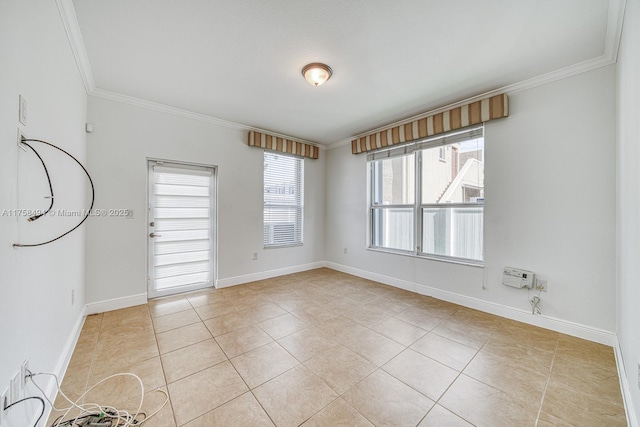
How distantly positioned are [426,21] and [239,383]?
117 inches

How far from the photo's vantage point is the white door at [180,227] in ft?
11.1

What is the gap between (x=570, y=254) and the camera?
8.00 ft

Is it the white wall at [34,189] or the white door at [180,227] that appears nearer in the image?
the white wall at [34,189]

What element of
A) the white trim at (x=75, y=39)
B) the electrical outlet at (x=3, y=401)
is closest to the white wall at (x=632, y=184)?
the electrical outlet at (x=3, y=401)

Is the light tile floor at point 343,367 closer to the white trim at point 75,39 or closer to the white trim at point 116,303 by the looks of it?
the white trim at point 116,303

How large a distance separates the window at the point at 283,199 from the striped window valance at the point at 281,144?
0.17 metres

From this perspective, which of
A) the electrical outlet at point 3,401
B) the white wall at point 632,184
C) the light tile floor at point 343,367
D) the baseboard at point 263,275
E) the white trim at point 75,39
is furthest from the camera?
the baseboard at point 263,275

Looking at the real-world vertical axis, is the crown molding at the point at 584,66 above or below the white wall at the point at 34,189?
above

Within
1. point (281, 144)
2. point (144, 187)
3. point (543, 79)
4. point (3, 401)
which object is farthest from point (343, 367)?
point (281, 144)

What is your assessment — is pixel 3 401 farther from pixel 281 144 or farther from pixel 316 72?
pixel 281 144

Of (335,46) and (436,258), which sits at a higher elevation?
(335,46)

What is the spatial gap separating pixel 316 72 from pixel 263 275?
129 inches

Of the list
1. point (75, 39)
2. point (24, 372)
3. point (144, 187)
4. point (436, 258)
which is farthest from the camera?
point (436, 258)

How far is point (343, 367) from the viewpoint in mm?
1932
